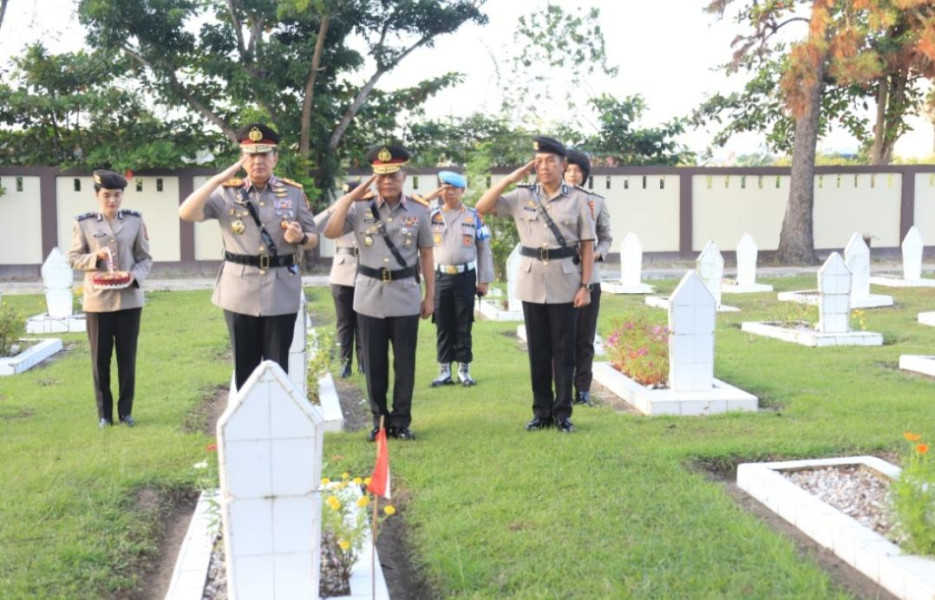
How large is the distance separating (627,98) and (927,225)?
7.36m

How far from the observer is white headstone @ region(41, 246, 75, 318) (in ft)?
42.3

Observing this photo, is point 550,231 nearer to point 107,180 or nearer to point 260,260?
point 260,260

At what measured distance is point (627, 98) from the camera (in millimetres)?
24922

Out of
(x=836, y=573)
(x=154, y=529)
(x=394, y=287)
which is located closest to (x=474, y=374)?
(x=394, y=287)

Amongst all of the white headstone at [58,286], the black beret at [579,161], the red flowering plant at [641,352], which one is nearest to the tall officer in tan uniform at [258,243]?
the black beret at [579,161]

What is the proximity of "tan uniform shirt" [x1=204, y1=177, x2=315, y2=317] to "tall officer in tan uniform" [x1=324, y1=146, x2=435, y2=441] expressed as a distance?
469mm

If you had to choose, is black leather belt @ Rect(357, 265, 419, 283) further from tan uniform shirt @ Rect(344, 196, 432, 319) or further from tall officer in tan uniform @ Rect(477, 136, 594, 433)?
tall officer in tan uniform @ Rect(477, 136, 594, 433)

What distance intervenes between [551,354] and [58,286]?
26.9 feet

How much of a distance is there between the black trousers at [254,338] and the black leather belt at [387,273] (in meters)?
0.61

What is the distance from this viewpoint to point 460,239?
28.8ft

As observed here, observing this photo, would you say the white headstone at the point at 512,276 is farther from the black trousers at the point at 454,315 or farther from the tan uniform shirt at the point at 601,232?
the tan uniform shirt at the point at 601,232

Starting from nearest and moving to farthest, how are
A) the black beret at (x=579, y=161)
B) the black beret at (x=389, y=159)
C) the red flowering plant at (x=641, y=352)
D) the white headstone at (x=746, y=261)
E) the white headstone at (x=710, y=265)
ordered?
the black beret at (x=389, y=159)
the black beret at (x=579, y=161)
the red flowering plant at (x=641, y=352)
the white headstone at (x=710, y=265)
the white headstone at (x=746, y=261)

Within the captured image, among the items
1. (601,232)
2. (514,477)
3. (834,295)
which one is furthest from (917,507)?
(834,295)

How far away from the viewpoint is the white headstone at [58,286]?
42.3 feet
